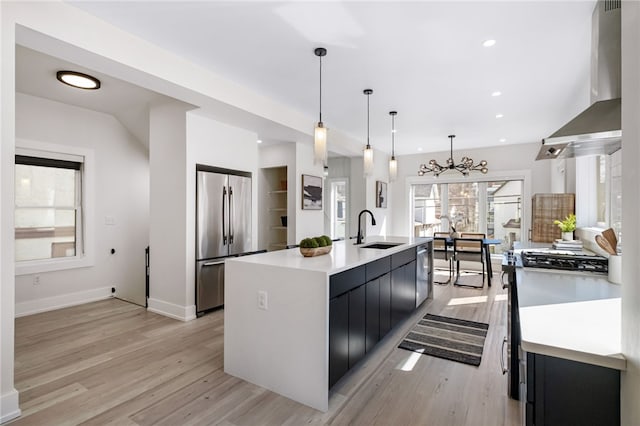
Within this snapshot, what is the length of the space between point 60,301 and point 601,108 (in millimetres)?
5896

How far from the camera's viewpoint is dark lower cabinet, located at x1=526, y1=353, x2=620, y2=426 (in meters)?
1.05

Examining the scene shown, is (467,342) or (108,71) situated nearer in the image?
(108,71)

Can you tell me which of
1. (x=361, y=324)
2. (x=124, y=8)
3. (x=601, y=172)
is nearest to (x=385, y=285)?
(x=361, y=324)

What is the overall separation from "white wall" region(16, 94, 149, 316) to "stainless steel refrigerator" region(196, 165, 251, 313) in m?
1.66

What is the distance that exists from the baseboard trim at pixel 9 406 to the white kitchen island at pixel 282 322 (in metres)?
1.28

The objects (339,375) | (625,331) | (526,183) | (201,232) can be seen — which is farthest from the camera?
(526,183)

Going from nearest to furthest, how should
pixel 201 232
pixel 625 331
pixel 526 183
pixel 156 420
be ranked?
pixel 625 331 → pixel 156 420 → pixel 201 232 → pixel 526 183

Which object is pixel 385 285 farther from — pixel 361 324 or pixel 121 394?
pixel 121 394

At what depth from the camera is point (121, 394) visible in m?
2.25

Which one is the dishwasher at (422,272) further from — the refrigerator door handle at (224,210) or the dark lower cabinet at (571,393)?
the dark lower cabinet at (571,393)

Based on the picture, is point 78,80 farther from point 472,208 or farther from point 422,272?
point 472,208

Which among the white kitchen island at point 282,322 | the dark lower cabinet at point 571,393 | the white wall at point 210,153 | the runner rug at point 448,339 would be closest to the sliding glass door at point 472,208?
the runner rug at point 448,339

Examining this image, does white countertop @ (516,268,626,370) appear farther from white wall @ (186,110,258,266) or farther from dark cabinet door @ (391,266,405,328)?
white wall @ (186,110,258,266)

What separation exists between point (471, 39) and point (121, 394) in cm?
382
